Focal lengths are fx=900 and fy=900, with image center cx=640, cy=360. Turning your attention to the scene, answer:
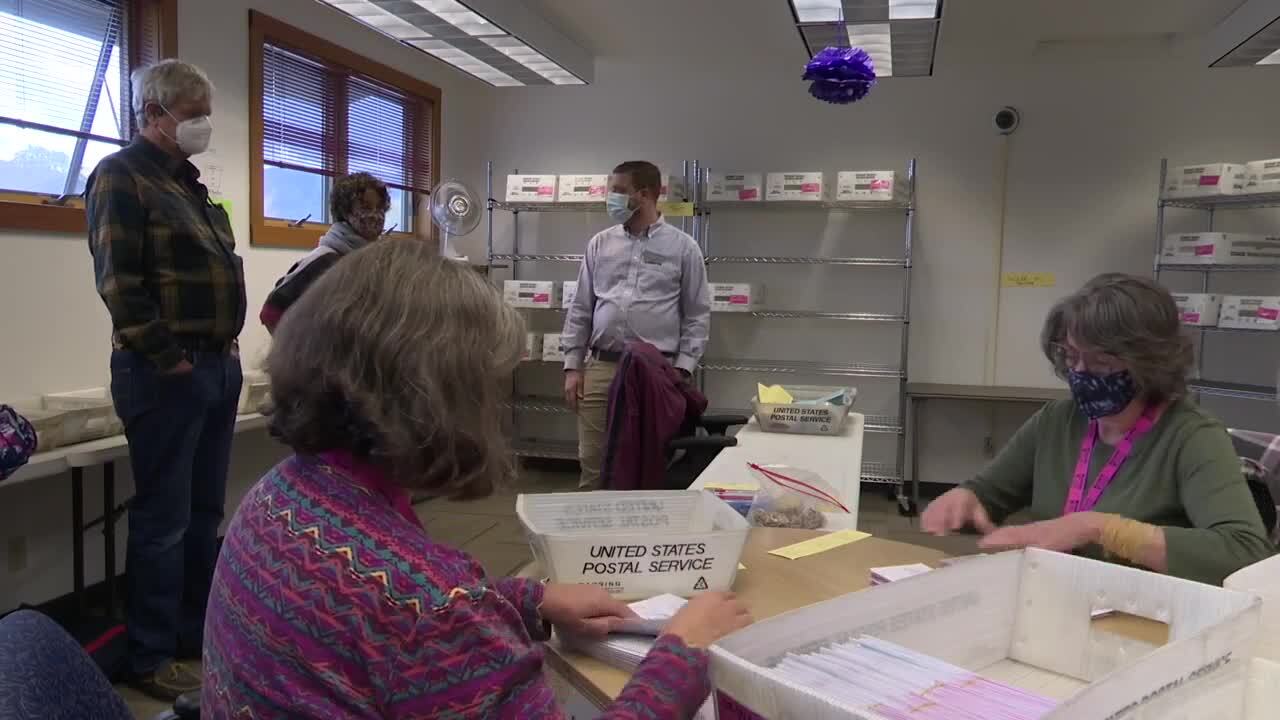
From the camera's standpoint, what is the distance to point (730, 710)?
740 millimetres

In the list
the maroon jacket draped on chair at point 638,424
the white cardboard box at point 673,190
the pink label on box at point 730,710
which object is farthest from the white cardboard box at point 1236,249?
the pink label on box at point 730,710

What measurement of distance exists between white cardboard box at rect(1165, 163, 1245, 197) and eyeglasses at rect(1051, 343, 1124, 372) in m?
3.41

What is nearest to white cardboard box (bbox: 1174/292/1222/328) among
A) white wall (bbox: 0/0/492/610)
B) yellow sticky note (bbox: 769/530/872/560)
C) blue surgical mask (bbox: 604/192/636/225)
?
blue surgical mask (bbox: 604/192/636/225)

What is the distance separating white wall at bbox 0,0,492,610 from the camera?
9.57 ft

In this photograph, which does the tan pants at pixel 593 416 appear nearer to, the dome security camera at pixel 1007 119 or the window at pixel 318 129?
the window at pixel 318 129

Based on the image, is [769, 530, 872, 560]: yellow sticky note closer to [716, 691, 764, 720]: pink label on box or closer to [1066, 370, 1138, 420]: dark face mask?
[1066, 370, 1138, 420]: dark face mask

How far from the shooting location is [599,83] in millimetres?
5520

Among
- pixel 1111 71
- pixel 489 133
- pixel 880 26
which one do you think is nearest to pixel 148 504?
pixel 880 26

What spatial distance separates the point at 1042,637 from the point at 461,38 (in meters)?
3.82

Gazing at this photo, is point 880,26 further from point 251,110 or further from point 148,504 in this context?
point 148,504

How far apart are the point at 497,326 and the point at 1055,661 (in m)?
0.76

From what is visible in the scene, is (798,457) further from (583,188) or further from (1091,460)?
(583,188)

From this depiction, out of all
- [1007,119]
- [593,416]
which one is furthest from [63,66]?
[1007,119]

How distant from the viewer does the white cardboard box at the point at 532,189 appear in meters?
5.09
